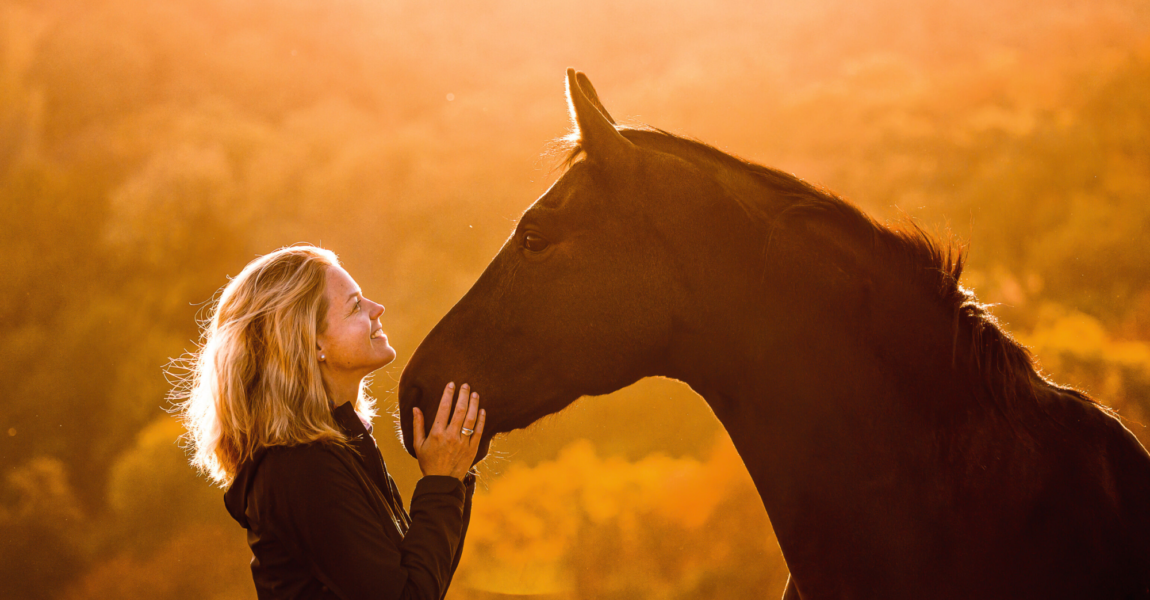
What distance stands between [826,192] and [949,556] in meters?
0.67

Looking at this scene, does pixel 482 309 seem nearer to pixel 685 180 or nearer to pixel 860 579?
pixel 685 180

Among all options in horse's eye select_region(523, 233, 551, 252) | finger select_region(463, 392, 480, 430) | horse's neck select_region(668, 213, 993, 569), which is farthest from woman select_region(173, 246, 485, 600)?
horse's neck select_region(668, 213, 993, 569)

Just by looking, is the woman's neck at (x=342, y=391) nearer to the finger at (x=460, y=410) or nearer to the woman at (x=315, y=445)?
the woman at (x=315, y=445)

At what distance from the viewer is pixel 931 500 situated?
1.19 metres

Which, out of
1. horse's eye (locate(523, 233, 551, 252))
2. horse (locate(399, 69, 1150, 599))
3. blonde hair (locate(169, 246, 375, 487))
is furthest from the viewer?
horse's eye (locate(523, 233, 551, 252))

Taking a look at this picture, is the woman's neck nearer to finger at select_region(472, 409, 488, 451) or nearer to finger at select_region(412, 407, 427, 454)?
finger at select_region(412, 407, 427, 454)

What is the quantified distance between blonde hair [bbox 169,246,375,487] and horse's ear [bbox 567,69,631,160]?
2.04 ft

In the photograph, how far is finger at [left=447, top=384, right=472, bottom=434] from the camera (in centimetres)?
138

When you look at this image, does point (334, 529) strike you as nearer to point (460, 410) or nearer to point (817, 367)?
point (460, 410)

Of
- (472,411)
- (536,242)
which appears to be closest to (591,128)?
(536,242)

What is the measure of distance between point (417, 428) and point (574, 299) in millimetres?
399

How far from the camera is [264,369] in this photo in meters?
1.39

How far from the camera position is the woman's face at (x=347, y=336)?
1.48 meters

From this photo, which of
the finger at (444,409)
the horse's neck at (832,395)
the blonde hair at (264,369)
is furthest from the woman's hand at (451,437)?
the horse's neck at (832,395)
